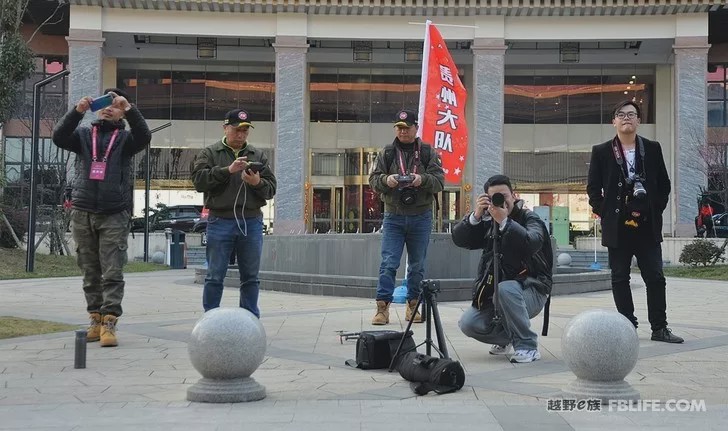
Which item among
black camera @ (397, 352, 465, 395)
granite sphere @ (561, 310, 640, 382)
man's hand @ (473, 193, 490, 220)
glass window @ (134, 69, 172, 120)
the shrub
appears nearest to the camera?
granite sphere @ (561, 310, 640, 382)

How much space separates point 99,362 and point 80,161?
191 cm

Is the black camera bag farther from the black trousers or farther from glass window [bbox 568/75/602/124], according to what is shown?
glass window [bbox 568/75/602/124]

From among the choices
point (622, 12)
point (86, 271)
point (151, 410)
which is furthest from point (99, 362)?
point (622, 12)

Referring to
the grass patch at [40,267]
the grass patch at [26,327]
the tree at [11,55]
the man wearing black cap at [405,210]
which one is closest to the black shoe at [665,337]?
the man wearing black cap at [405,210]

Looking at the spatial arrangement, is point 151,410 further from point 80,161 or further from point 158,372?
point 80,161

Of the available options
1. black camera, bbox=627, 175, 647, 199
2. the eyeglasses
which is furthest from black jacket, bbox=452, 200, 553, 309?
the eyeglasses

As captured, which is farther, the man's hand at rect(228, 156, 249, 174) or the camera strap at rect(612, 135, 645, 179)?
the camera strap at rect(612, 135, 645, 179)

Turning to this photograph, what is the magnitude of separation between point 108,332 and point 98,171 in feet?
4.57

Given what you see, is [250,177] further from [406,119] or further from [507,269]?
[507,269]

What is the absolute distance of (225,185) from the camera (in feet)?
22.6

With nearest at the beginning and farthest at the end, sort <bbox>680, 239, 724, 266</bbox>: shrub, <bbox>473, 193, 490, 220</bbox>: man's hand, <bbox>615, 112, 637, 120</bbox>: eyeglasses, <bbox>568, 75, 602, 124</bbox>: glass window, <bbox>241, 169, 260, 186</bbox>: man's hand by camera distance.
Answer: <bbox>473, 193, 490, 220</bbox>: man's hand
<bbox>241, 169, 260, 186</bbox>: man's hand
<bbox>615, 112, 637, 120</bbox>: eyeglasses
<bbox>680, 239, 724, 266</bbox>: shrub
<bbox>568, 75, 602, 124</bbox>: glass window

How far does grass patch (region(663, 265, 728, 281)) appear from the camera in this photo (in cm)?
2038

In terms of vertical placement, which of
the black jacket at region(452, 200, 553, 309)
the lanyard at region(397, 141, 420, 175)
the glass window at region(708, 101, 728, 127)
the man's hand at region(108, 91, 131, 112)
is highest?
the glass window at region(708, 101, 728, 127)

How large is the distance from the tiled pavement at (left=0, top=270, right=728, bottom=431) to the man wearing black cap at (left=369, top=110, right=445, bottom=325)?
1.34 feet
